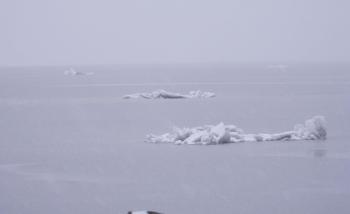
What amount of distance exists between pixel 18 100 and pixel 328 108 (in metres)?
28.8

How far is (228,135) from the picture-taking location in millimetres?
29203

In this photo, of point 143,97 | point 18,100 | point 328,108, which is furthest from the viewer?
point 18,100

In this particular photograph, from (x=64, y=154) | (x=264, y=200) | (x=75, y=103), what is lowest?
(x=264, y=200)

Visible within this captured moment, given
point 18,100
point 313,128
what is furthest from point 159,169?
point 18,100

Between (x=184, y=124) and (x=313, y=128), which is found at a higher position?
(x=184, y=124)

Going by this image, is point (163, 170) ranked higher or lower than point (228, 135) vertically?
lower

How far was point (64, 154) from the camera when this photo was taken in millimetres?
28359

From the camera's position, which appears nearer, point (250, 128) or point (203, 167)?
point (203, 167)

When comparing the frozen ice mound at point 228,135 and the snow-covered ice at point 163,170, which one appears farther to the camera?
the frozen ice mound at point 228,135

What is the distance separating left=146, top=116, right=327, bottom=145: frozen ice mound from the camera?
1144 inches

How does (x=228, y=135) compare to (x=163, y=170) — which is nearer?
(x=163, y=170)

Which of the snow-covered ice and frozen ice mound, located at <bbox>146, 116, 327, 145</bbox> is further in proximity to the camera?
frozen ice mound, located at <bbox>146, 116, 327, 145</bbox>

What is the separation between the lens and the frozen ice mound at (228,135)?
29.1 meters

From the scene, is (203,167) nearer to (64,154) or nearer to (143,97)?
(64,154)
